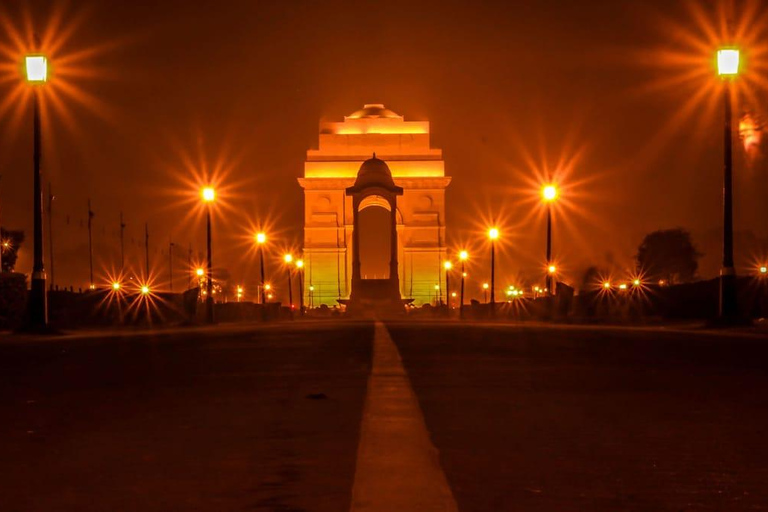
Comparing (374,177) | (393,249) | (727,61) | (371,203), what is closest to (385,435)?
(727,61)

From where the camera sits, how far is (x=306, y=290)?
325 feet

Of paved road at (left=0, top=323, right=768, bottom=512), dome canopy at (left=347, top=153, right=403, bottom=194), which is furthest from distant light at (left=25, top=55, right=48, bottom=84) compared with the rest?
dome canopy at (left=347, top=153, right=403, bottom=194)

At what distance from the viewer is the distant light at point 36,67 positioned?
26500mm

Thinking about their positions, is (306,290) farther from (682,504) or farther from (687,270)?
(682,504)

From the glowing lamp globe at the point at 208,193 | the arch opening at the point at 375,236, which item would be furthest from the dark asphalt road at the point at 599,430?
the arch opening at the point at 375,236

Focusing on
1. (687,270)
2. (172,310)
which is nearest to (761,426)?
(172,310)

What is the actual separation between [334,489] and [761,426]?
3230 mm

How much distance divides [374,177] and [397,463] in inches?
3254

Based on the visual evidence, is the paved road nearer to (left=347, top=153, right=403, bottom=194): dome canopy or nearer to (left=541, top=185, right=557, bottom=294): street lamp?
(left=541, top=185, right=557, bottom=294): street lamp

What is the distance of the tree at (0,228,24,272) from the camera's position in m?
79.6

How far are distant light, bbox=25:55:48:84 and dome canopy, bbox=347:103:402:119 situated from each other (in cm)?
7614

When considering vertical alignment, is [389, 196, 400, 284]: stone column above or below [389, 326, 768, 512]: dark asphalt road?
above

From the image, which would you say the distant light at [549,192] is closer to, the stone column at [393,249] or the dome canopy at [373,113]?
Result: the stone column at [393,249]

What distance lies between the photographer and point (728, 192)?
27156 millimetres
